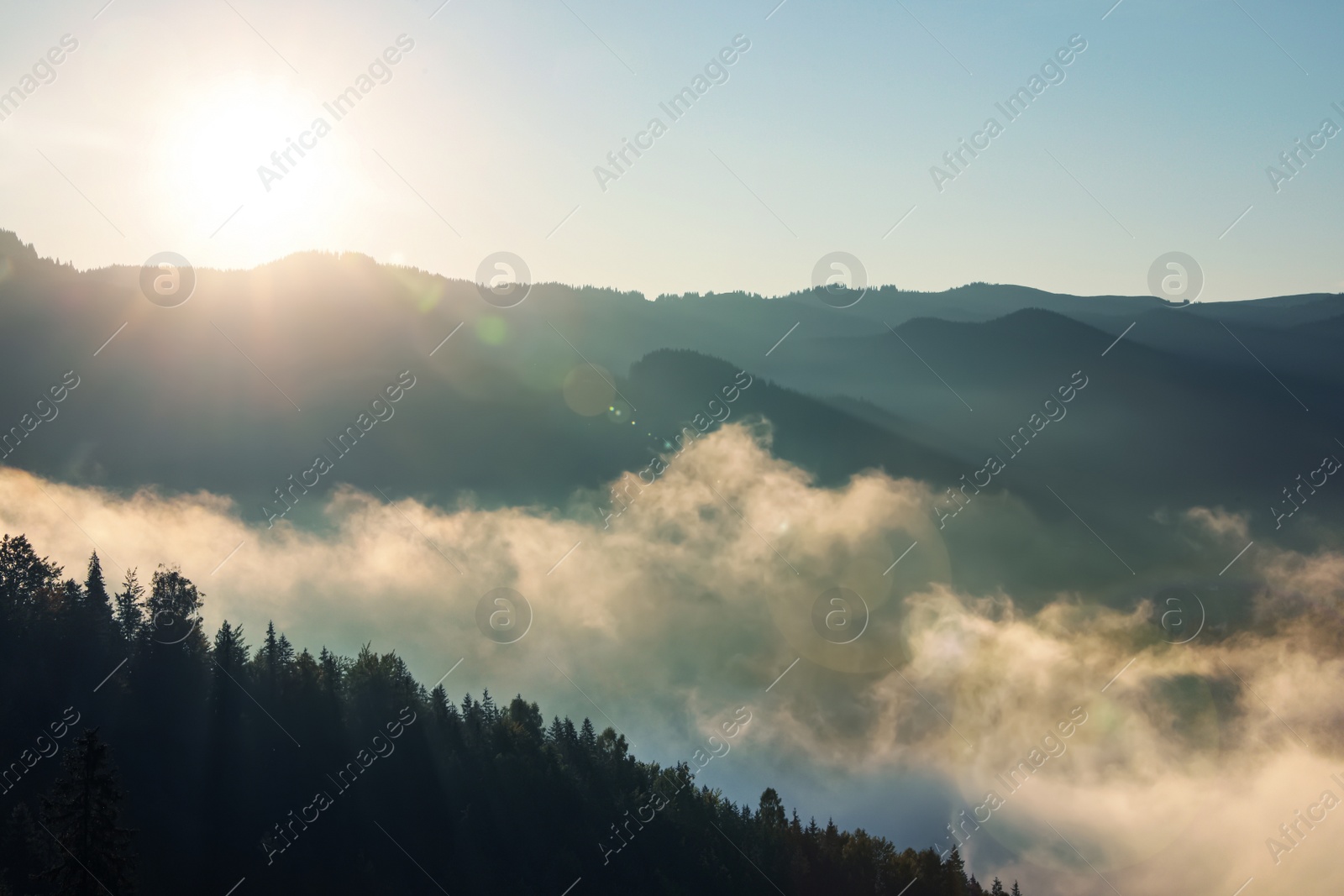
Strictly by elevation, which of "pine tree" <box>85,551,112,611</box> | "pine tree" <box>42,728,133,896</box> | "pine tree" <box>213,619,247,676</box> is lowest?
"pine tree" <box>42,728,133,896</box>

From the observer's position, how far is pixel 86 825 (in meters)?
32.9

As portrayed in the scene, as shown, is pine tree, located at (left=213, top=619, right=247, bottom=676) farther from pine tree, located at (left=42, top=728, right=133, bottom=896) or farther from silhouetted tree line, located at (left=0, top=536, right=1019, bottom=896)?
pine tree, located at (left=42, top=728, right=133, bottom=896)

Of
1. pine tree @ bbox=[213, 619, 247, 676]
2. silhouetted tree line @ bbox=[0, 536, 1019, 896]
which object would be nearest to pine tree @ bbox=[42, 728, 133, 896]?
silhouetted tree line @ bbox=[0, 536, 1019, 896]

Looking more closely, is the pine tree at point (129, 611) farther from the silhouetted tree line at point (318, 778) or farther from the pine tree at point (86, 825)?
the pine tree at point (86, 825)

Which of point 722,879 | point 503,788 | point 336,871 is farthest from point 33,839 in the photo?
point 722,879

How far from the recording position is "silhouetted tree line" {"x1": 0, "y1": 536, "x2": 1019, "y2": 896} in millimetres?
57531

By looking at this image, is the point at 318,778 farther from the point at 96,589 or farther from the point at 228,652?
the point at 96,589

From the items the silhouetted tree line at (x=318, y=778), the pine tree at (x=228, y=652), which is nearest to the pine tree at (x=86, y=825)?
the silhouetted tree line at (x=318, y=778)

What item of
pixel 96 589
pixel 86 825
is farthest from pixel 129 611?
pixel 86 825

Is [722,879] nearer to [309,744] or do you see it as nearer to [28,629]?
[309,744]

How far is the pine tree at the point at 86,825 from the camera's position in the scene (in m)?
32.2

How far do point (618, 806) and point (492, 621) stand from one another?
28.1 meters

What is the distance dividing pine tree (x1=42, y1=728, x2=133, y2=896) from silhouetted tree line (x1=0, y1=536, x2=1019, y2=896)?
18456mm

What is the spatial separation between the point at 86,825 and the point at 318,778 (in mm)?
34723
